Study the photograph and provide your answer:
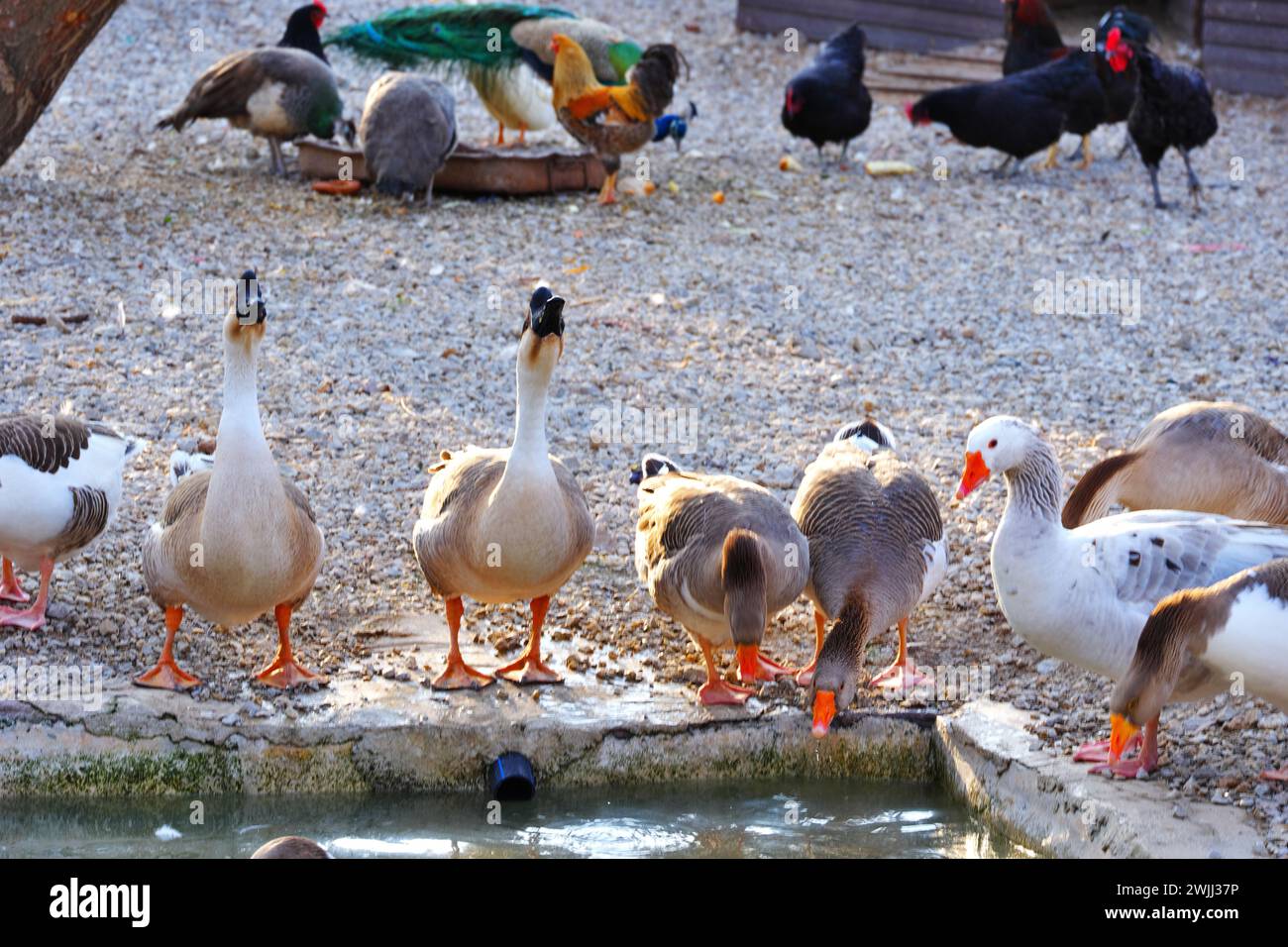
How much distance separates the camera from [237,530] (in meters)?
5.17

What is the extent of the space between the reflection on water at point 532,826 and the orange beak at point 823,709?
12.1 inches

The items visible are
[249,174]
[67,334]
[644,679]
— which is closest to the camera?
[644,679]

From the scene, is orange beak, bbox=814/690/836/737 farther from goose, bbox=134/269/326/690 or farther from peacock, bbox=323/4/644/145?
peacock, bbox=323/4/644/145

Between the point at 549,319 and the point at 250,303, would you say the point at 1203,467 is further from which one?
the point at 250,303

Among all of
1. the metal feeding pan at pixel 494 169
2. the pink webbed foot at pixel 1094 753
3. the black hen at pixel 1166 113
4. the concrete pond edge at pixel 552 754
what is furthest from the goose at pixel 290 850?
the black hen at pixel 1166 113

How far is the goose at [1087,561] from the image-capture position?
5.20 metres

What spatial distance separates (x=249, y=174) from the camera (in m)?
12.4

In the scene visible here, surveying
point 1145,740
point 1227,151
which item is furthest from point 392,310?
point 1227,151

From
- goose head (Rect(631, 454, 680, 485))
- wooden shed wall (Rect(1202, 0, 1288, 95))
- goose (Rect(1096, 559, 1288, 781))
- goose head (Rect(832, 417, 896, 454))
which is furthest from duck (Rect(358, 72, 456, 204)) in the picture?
wooden shed wall (Rect(1202, 0, 1288, 95))

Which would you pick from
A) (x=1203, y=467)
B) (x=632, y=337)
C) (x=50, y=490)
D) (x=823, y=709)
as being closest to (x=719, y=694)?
(x=823, y=709)

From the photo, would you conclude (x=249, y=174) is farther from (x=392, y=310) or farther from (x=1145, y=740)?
(x=1145, y=740)

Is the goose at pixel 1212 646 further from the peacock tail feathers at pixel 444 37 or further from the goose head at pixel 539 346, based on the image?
the peacock tail feathers at pixel 444 37

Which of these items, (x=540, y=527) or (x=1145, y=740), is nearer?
(x=1145, y=740)

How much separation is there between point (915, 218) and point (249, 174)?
5354 millimetres
